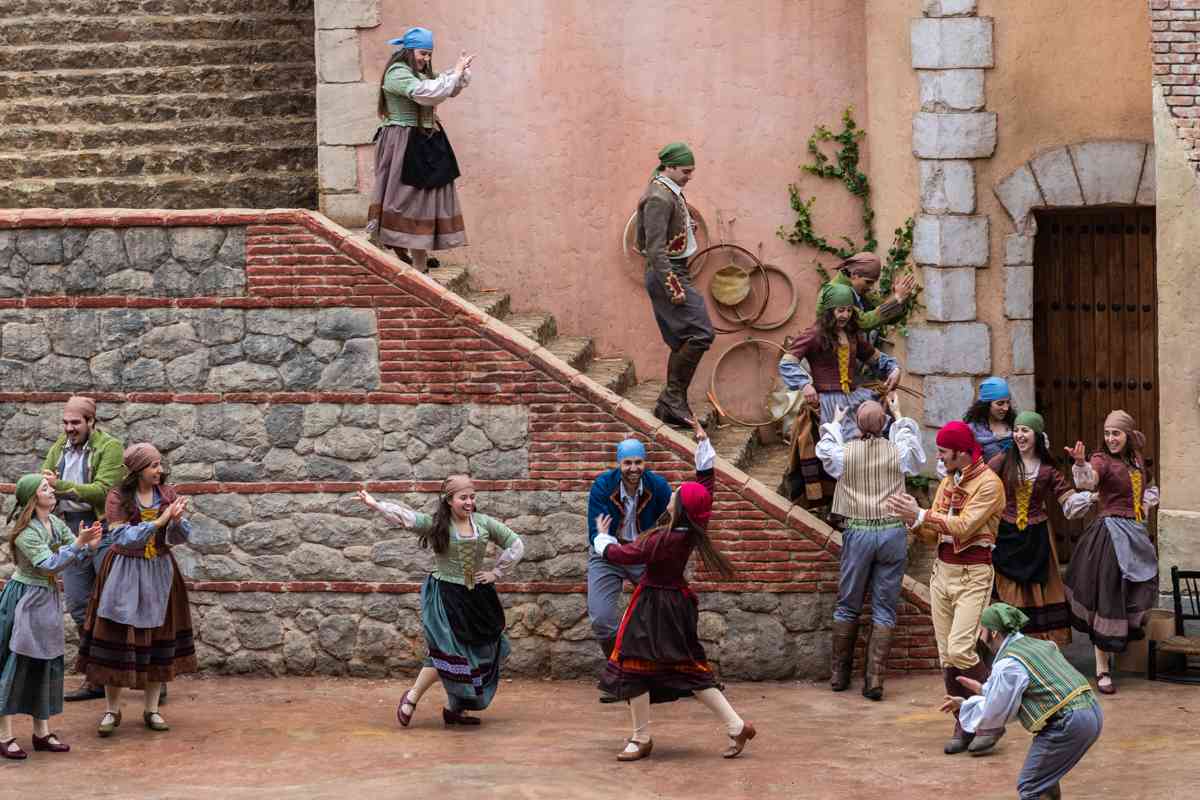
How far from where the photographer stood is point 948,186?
13.8 m

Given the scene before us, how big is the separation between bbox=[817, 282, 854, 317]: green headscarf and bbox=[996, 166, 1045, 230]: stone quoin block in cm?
201

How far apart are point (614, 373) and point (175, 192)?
379cm

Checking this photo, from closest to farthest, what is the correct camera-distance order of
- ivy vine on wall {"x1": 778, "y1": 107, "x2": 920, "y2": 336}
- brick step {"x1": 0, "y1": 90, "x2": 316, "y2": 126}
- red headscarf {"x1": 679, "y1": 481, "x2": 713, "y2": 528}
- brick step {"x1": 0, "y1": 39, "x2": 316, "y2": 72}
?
1. red headscarf {"x1": 679, "y1": 481, "x2": 713, "y2": 528}
2. ivy vine on wall {"x1": 778, "y1": 107, "x2": 920, "y2": 336}
3. brick step {"x1": 0, "y1": 90, "x2": 316, "y2": 126}
4. brick step {"x1": 0, "y1": 39, "x2": 316, "y2": 72}

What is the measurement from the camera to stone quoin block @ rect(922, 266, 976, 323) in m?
13.9

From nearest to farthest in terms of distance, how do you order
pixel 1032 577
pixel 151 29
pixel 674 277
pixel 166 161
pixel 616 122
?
pixel 1032 577 → pixel 674 277 → pixel 616 122 → pixel 166 161 → pixel 151 29

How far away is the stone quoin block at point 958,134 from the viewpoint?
1376 centimetres

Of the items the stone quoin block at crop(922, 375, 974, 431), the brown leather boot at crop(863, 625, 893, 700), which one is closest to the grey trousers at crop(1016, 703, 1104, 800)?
the brown leather boot at crop(863, 625, 893, 700)

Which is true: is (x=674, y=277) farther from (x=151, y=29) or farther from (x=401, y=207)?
(x=151, y=29)

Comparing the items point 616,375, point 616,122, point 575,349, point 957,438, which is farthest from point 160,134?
point 957,438

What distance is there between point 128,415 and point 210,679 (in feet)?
5.87

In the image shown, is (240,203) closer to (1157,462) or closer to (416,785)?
(416,785)

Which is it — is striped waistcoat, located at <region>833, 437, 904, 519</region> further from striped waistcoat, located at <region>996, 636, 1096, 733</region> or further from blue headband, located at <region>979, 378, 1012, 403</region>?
striped waistcoat, located at <region>996, 636, 1096, 733</region>

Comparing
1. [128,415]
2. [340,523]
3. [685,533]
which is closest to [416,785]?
[685,533]

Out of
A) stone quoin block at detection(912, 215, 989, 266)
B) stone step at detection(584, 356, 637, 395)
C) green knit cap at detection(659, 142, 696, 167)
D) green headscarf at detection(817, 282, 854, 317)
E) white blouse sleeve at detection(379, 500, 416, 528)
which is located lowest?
white blouse sleeve at detection(379, 500, 416, 528)
